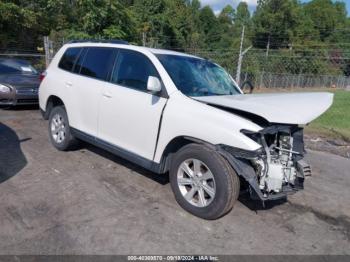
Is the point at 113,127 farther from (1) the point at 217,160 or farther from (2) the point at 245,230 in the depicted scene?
(2) the point at 245,230

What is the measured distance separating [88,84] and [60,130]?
47.6 inches

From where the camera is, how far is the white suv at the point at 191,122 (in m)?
3.81

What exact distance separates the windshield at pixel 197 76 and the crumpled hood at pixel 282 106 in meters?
0.35

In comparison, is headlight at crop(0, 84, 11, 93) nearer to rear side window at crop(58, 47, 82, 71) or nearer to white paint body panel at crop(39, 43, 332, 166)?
rear side window at crop(58, 47, 82, 71)

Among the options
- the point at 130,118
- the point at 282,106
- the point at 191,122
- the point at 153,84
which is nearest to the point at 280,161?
the point at 282,106

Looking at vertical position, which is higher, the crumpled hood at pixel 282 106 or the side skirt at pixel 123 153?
the crumpled hood at pixel 282 106

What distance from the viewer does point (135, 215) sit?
4074mm

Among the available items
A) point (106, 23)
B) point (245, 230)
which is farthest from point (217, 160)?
point (106, 23)

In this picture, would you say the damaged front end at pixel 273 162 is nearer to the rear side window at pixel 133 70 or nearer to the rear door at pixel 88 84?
the rear side window at pixel 133 70

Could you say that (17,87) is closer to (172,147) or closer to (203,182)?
(172,147)

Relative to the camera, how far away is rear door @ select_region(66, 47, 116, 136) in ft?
17.4

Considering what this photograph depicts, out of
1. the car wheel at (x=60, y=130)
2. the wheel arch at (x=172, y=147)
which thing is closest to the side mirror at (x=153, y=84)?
the wheel arch at (x=172, y=147)

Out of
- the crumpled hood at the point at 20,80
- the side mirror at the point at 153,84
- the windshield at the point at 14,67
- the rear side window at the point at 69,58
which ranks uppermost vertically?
the rear side window at the point at 69,58

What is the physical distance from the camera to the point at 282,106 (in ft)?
13.1
